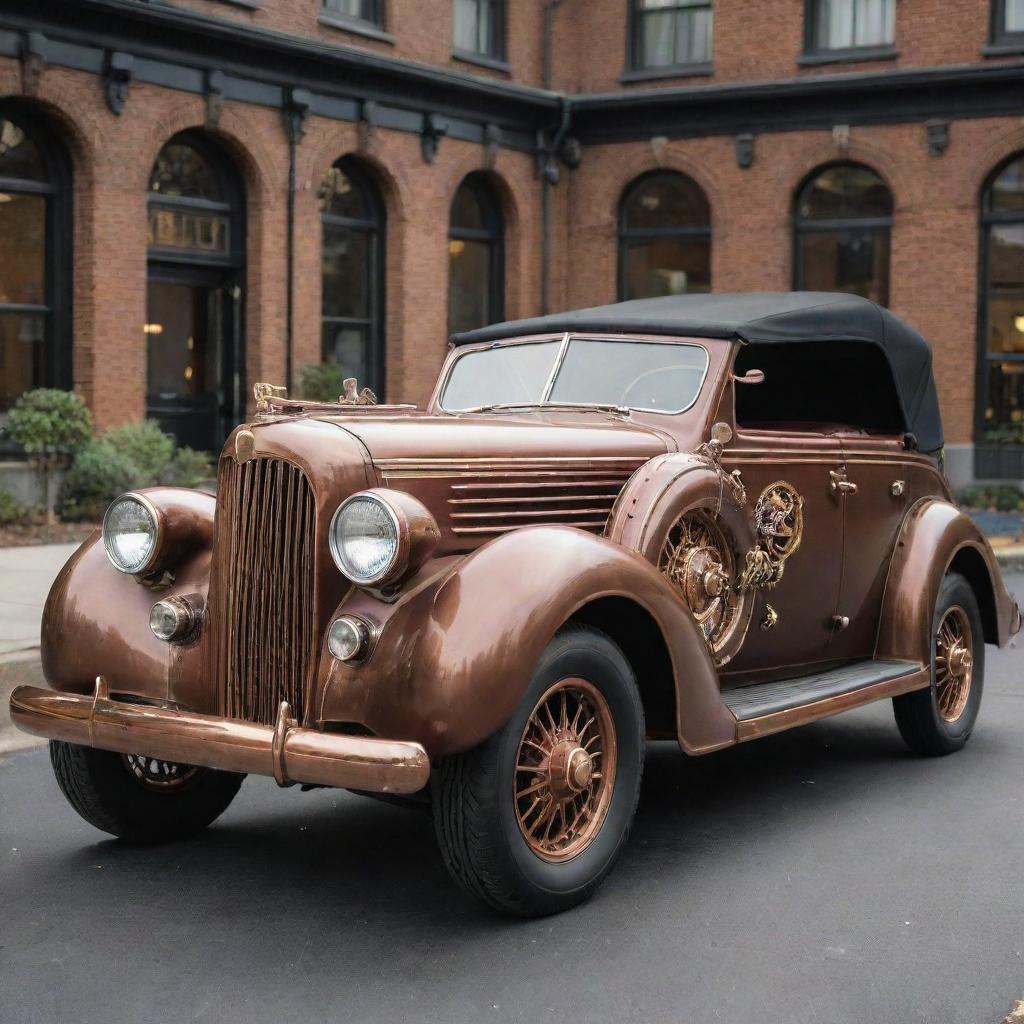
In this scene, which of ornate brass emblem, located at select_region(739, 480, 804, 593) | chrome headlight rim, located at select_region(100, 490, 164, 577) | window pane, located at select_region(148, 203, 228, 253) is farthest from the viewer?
window pane, located at select_region(148, 203, 228, 253)

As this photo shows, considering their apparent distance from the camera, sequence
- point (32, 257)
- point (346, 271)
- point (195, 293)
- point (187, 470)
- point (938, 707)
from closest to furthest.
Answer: point (938, 707), point (32, 257), point (187, 470), point (195, 293), point (346, 271)

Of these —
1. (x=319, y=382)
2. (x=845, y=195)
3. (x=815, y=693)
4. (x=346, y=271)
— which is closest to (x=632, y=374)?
(x=815, y=693)

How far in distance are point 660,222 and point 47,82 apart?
9.89m

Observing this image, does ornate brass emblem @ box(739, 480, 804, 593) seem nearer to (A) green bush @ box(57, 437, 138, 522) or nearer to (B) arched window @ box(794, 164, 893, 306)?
(A) green bush @ box(57, 437, 138, 522)

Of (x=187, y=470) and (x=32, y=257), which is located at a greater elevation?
(x=32, y=257)

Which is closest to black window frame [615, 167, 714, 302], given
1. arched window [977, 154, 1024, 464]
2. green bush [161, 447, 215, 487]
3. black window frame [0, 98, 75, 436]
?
arched window [977, 154, 1024, 464]

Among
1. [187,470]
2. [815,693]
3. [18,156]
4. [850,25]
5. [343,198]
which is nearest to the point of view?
[815,693]

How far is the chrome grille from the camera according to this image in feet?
14.6

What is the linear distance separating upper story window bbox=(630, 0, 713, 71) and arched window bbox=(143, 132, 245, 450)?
729 cm

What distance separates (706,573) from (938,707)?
1.87 m

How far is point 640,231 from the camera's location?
2253 cm

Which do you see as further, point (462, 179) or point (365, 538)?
point (462, 179)

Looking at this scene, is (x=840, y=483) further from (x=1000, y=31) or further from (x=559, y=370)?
(x=1000, y=31)

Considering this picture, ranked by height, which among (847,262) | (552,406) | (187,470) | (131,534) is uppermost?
(847,262)
